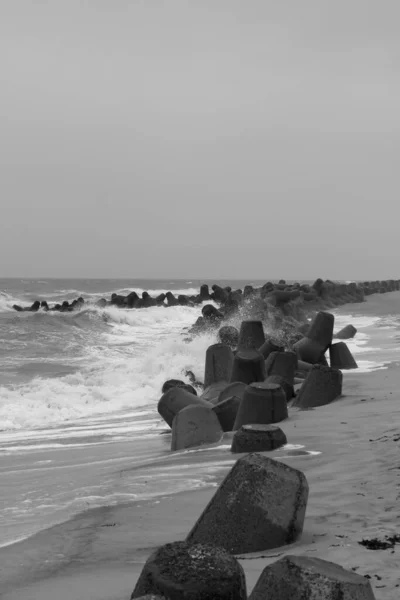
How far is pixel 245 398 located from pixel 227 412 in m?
0.42

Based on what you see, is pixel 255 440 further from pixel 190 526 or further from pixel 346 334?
pixel 346 334

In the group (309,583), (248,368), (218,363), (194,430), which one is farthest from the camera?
(218,363)

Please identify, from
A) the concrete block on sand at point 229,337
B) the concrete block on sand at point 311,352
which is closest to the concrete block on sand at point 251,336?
the concrete block on sand at point 311,352

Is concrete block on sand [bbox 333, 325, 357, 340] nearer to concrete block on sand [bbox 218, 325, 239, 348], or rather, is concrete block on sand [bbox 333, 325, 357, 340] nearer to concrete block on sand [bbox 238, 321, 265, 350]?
concrete block on sand [bbox 218, 325, 239, 348]

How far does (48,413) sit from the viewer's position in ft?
28.5

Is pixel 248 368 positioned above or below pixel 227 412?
above

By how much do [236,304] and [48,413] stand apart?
10.9 m

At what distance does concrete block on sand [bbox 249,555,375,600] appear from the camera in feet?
6.29

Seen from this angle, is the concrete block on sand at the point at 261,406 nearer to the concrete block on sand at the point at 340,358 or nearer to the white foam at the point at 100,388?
the white foam at the point at 100,388

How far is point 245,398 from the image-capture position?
577cm

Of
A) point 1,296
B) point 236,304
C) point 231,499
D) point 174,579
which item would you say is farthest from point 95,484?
point 1,296

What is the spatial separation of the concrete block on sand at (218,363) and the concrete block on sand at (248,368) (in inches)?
28.4

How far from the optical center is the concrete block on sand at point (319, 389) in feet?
22.2

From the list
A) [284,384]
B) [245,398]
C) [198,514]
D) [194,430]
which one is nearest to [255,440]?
[194,430]
